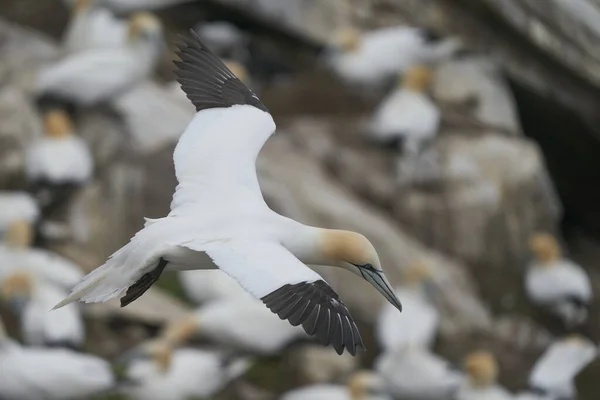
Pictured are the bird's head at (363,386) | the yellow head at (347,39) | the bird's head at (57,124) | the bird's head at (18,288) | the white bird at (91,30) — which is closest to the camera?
the bird's head at (363,386)

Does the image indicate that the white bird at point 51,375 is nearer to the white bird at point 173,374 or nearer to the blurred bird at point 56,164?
the white bird at point 173,374

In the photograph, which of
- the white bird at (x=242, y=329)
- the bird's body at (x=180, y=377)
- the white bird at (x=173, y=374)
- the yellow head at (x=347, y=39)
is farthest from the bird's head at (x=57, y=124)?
the yellow head at (x=347, y=39)

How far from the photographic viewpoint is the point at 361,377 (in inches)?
439

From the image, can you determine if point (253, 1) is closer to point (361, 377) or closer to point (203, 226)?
point (361, 377)

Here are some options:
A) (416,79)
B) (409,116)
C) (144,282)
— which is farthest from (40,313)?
(144,282)

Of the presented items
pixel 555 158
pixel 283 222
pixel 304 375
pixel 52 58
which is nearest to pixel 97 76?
pixel 52 58

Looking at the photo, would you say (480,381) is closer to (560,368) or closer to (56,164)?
(560,368)

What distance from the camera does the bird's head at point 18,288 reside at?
37.0ft

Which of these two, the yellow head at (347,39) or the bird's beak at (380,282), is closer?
the bird's beak at (380,282)

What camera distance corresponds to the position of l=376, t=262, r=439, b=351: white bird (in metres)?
11.6

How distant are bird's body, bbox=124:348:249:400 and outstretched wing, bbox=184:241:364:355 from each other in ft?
16.7

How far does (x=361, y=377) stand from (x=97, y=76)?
3401mm

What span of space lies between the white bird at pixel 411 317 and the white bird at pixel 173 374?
1.20 m

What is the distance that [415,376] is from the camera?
11.5 m
